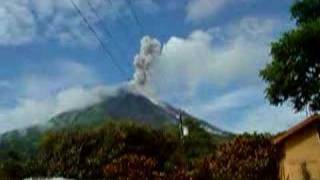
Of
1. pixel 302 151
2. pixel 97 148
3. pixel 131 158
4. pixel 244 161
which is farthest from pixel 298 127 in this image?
pixel 97 148

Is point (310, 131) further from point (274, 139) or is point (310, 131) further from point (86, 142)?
point (86, 142)

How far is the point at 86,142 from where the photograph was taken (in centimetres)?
3588

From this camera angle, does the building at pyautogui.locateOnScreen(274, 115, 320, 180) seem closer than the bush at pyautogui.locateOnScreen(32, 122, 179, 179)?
Yes

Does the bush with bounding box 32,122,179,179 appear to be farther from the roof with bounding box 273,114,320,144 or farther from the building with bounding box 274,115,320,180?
the building with bounding box 274,115,320,180

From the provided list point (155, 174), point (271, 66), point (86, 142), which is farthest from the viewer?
point (271, 66)

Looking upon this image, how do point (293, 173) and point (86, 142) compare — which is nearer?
point (293, 173)

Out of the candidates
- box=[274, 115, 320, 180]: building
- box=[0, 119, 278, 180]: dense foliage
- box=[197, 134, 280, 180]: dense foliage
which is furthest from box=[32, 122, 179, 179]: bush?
box=[274, 115, 320, 180]: building

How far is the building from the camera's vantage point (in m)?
33.0

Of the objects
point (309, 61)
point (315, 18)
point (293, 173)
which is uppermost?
point (315, 18)

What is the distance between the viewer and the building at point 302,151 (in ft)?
108

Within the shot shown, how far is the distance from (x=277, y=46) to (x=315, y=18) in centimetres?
283

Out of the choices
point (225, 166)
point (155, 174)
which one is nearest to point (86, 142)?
point (155, 174)

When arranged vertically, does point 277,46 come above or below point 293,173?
above

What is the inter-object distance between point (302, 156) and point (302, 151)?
22 cm
